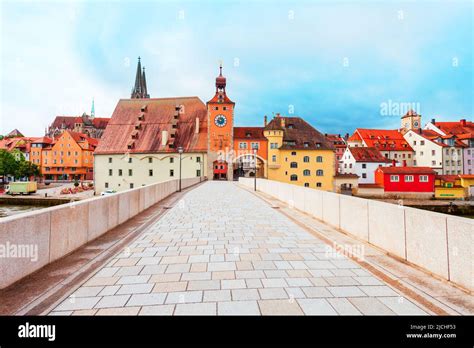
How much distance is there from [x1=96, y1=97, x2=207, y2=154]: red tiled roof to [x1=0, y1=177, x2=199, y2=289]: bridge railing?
51268 mm

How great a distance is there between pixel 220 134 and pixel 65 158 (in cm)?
5516

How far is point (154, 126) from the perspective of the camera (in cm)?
6575

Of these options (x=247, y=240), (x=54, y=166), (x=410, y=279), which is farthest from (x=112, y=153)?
(x=410, y=279)

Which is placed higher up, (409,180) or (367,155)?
(367,155)

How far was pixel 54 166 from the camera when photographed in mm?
87125

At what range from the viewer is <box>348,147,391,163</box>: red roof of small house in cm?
6694

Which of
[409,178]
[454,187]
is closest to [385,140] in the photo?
[454,187]

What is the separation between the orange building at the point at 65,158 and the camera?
86.1 meters

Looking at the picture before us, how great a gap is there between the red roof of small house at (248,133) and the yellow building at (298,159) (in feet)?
5.30

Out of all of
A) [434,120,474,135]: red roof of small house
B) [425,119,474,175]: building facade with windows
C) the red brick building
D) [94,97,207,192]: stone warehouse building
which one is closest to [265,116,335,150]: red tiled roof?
the red brick building

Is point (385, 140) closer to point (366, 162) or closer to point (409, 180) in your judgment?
point (366, 162)
